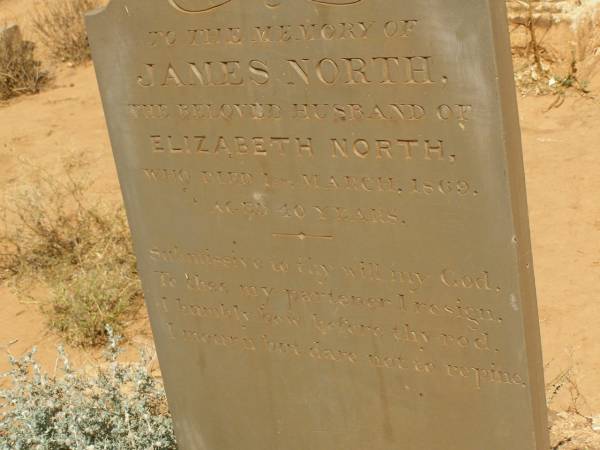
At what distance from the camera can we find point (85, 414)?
3475 millimetres

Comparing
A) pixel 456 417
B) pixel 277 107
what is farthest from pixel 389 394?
pixel 277 107

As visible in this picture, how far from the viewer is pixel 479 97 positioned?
2.42 meters

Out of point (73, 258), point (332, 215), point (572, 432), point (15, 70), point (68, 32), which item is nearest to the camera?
point (332, 215)

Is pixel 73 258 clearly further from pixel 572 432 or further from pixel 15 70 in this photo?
pixel 15 70

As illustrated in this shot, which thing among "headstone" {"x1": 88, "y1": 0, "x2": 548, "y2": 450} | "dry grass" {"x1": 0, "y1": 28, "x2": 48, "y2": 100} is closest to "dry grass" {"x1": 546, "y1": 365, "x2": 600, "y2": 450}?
"headstone" {"x1": 88, "y1": 0, "x2": 548, "y2": 450}

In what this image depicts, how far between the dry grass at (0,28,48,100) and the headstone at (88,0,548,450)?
684 centimetres

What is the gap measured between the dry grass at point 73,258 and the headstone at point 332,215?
179 cm

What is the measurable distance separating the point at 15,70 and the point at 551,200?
6.07m

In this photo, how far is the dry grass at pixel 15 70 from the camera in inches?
372

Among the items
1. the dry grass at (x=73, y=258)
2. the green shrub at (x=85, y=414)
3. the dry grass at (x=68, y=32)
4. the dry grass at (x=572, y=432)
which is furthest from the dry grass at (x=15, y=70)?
the dry grass at (x=572, y=432)

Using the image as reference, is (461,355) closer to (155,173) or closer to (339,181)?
(339,181)

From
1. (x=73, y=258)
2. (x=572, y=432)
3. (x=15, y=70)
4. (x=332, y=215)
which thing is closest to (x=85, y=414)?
(x=332, y=215)

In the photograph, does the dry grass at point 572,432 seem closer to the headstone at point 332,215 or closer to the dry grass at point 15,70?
the headstone at point 332,215

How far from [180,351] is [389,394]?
82 centimetres
